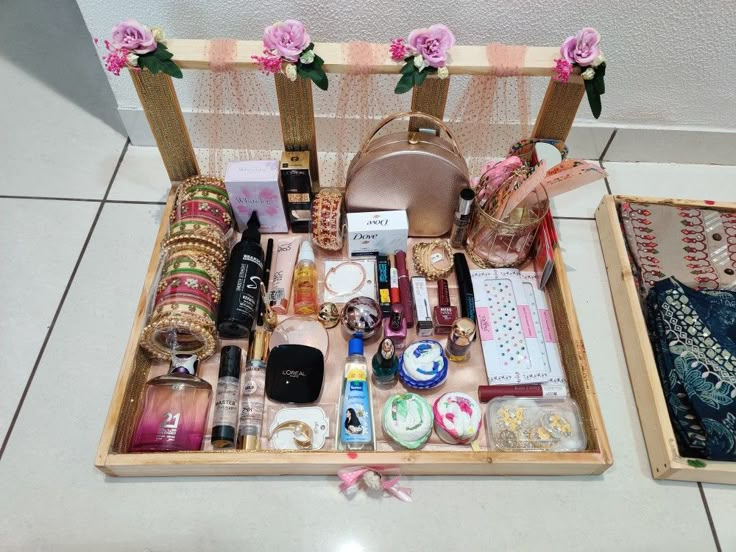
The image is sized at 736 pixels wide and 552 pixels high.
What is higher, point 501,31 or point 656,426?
point 501,31

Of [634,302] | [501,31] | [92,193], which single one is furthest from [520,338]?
[92,193]

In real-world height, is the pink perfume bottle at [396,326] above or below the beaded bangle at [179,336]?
above

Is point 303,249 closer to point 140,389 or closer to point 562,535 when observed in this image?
point 140,389

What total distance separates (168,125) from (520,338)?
640 millimetres

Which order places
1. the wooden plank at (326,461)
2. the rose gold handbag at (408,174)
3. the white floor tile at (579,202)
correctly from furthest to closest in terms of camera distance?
the white floor tile at (579,202) < the rose gold handbag at (408,174) < the wooden plank at (326,461)

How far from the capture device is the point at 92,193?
1.03 m

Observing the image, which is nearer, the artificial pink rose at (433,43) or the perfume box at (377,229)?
the artificial pink rose at (433,43)

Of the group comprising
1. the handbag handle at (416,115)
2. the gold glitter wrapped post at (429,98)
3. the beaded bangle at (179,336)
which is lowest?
the beaded bangle at (179,336)

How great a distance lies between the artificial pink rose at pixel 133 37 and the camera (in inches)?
27.8

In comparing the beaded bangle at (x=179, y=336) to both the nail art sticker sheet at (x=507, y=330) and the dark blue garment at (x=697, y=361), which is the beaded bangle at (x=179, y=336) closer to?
the nail art sticker sheet at (x=507, y=330)

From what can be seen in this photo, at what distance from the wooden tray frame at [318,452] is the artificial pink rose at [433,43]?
0.12 ft

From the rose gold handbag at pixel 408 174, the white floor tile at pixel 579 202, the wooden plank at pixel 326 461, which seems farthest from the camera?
the white floor tile at pixel 579 202

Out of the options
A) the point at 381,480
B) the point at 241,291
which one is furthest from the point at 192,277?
the point at 381,480

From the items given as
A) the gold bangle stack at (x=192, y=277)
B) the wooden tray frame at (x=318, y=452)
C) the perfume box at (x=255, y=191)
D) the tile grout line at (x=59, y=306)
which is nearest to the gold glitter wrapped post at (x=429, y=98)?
the wooden tray frame at (x=318, y=452)
